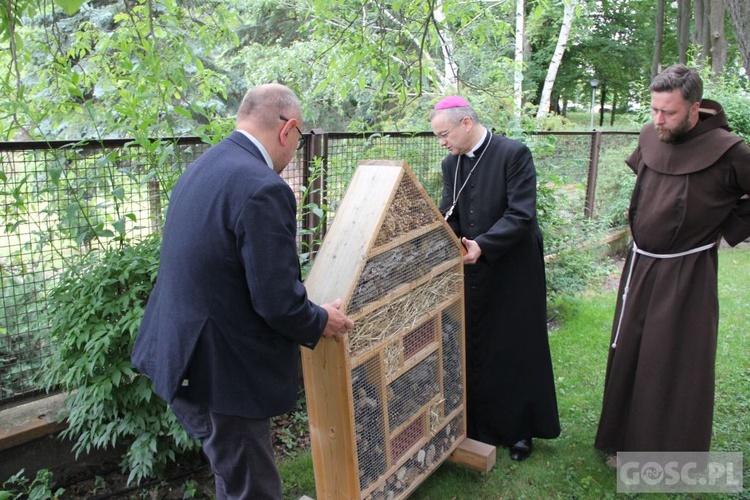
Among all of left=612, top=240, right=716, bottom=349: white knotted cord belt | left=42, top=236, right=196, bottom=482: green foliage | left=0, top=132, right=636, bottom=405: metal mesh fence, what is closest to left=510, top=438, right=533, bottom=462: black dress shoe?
left=612, top=240, right=716, bottom=349: white knotted cord belt

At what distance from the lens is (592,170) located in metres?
8.84

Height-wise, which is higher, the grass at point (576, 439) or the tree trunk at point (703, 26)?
the tree trunk at point (703, 26)

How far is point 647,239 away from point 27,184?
3282 millimetres

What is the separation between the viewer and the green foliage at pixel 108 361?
9.25 ft

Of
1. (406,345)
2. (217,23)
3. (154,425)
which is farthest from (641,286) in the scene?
(217,23)

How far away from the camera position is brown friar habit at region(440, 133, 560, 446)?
3.37 metres

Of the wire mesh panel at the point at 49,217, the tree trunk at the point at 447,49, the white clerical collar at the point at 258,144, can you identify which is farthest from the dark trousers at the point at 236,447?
the tree trunk at the point at 447,49

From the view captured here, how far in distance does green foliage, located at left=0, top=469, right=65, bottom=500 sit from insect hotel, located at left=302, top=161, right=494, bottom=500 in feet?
4.79

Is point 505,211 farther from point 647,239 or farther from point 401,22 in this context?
point 401,22

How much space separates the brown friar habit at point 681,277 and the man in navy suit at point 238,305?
188 cm

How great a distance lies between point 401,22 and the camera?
5559mm

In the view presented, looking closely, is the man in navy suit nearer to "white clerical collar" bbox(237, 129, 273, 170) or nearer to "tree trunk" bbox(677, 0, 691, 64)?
"white clerical collar" bbox(237, 129, 273, 170)

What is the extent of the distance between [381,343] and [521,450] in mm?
1559

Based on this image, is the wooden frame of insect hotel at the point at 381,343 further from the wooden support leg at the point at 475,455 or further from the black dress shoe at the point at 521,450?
the black dress shoe at the point at 521,450
